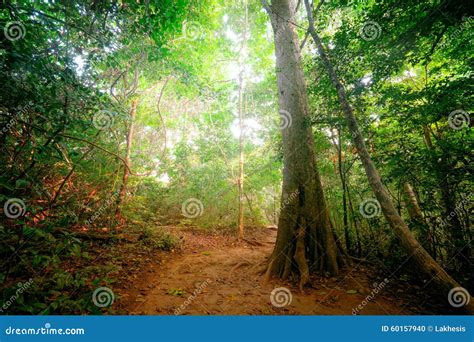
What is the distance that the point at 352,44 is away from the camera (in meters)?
4.37

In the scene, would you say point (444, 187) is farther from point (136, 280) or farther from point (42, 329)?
point (42, 329)

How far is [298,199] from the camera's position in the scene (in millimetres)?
5039
